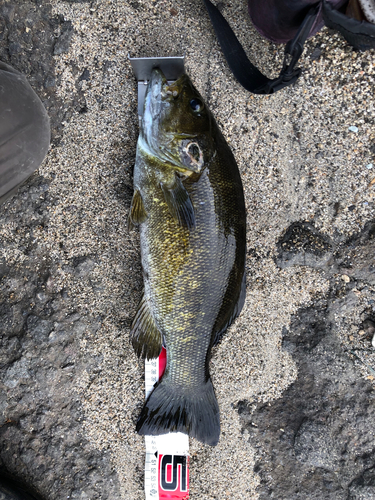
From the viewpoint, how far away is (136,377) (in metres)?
1.85

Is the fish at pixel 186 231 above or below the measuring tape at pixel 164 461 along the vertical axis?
above

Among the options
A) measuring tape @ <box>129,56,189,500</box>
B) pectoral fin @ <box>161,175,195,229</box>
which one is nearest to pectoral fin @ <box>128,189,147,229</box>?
pectoral fin @ <box>161,175,195,229</box>

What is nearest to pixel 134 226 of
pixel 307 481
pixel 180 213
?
A: pixel 180 213

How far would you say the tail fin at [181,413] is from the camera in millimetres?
1677

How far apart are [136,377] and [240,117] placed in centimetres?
162

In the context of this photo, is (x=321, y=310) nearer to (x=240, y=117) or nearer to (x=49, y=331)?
(x=240, y=117)

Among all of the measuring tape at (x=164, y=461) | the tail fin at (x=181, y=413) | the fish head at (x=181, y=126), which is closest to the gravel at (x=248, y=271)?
the measuring tape at (x=164, y=461)

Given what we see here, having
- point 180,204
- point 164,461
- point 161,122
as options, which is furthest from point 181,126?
point 164,461

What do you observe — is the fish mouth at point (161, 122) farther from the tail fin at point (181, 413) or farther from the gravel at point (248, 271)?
the tail fin at point (181, 413)

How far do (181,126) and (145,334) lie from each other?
109 cm

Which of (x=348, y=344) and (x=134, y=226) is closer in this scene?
(x=134, y=226)

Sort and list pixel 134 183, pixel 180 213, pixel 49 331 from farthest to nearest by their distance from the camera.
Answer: pixel 49 331 < pixel 134 183 < pixel 180 213

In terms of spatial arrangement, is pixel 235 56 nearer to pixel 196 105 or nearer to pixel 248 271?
pixel 196 105

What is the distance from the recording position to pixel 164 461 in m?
1.84
